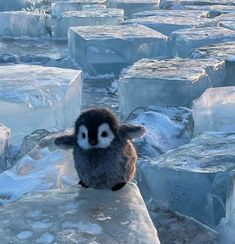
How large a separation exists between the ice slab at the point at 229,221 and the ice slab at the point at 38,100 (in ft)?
4.97

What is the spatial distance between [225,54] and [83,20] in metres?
2.60

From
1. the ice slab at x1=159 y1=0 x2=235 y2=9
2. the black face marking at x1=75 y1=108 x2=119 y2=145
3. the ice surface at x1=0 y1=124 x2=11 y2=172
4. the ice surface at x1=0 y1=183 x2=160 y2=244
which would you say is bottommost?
the ice slab at x1=159 y1=0 x2=235 y2=9

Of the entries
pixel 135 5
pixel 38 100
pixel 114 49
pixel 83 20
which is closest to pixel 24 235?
pixel 38 100

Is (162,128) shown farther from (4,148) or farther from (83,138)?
(83,138)

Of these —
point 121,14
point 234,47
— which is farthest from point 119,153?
point 121,14

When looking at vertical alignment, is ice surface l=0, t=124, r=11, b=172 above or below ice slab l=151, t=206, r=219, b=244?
below

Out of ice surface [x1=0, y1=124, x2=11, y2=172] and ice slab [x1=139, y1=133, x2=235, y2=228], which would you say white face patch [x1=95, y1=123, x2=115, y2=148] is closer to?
ice slab [x1=139, y1=133, x2=235, y2=228]

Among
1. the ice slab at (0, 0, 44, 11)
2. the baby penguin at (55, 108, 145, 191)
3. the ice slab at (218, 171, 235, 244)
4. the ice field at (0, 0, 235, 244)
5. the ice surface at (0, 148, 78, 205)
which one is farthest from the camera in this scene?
the ice slab at (0, 0, 44, 11)

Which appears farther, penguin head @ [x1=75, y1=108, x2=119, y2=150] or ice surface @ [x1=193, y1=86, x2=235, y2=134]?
ice surface @ [x1=193, y1=86, x2=235, y2=134]

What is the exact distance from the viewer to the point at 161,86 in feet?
12.8

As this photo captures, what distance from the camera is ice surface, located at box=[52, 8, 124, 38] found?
22.8 ft

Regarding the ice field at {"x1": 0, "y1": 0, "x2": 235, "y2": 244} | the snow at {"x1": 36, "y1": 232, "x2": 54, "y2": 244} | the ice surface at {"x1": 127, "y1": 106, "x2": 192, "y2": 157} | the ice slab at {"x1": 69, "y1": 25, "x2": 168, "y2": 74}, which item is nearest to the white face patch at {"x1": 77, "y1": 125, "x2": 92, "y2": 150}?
the ice field at {"x1": 0, "y1": 0, "x2": 235, "y2": 244}

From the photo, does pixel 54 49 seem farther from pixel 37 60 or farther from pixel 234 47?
pixel 234 47

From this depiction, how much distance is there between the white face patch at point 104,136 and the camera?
6.63 feet
